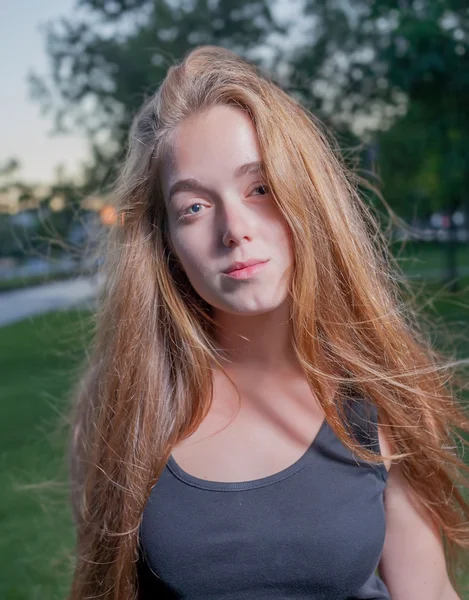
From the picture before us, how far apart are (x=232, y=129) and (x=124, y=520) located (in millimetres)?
875

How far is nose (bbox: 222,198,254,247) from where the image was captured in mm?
1483

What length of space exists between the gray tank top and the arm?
123mm

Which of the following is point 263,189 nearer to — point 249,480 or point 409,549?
point 249,480

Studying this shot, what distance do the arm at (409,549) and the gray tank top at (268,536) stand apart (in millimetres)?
123

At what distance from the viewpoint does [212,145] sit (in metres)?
1.52

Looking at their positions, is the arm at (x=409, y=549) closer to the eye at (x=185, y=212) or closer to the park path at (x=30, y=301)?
the eye at (x=185, y=212)

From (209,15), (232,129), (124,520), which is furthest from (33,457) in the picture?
(209,15)

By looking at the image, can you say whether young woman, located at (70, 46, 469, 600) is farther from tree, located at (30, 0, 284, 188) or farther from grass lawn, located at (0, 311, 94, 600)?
tree, located at (30, 0, 284, 188)

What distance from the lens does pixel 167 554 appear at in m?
1.44

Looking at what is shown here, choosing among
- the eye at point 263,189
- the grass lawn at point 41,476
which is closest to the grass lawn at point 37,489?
the grass lawn at point 41,476

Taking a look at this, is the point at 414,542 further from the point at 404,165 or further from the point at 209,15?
the point at 404,165

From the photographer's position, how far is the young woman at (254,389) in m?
1.45

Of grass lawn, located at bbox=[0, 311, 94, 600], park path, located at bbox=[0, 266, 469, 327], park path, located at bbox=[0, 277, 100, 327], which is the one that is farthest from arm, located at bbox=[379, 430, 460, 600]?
park path, located at bbox=[0, 277, 100, 327]

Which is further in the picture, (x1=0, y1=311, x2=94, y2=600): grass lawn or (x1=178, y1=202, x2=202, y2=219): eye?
(x1=0, y1=311, x2=94, y2=600): grass lawn
